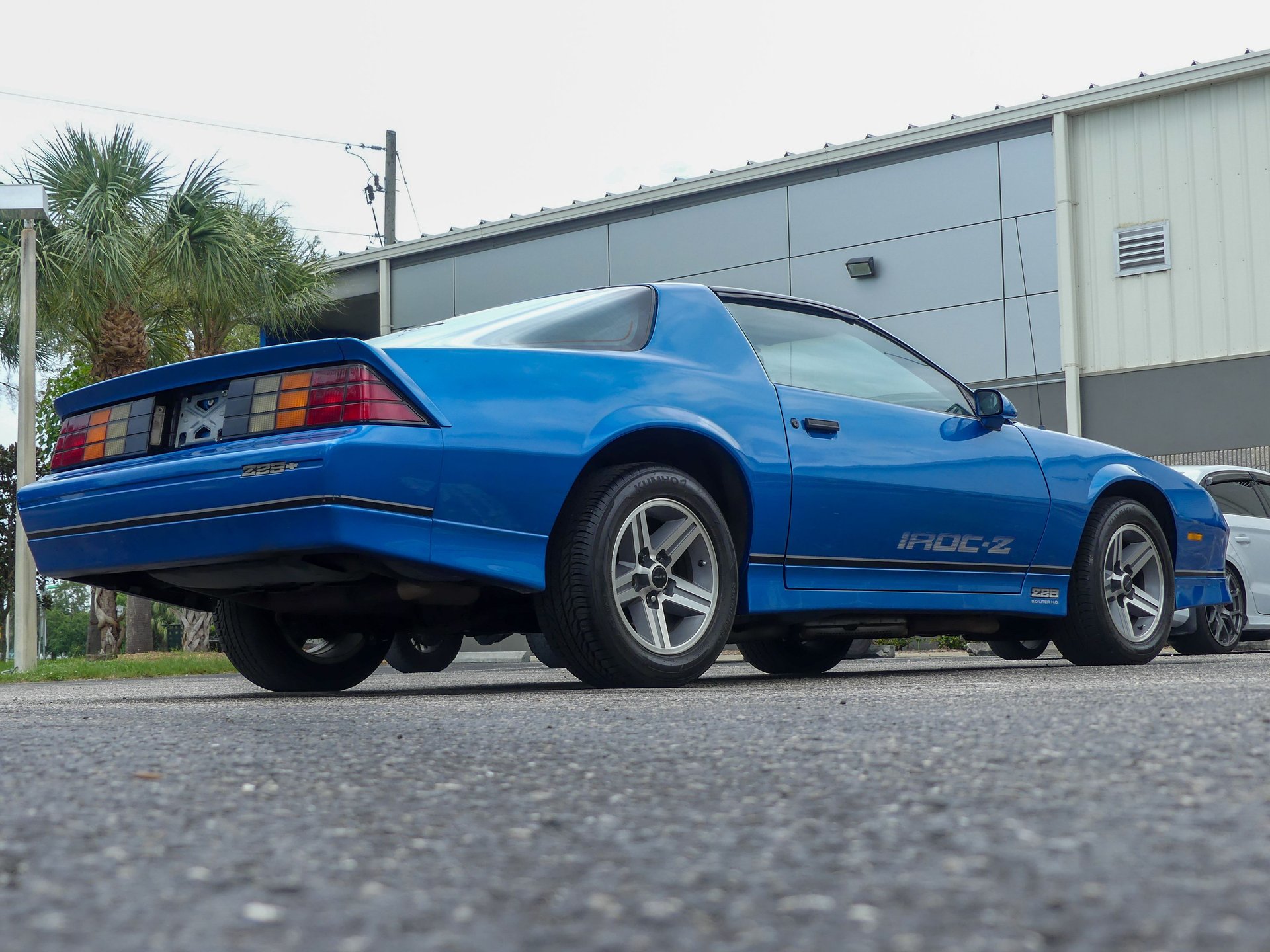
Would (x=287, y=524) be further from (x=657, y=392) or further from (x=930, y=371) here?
(x=930, y=371)

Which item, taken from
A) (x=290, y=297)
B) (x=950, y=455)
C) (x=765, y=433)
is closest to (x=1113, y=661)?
(x=950, y=455)

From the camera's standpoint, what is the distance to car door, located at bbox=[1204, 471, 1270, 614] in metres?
9.84

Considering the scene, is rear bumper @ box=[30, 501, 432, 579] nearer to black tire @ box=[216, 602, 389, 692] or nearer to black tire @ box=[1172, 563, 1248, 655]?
black tire @ box=[216, 602, 389, 692]

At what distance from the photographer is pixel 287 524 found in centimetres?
400

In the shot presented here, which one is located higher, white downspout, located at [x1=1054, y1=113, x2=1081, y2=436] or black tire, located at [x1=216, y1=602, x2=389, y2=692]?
white downspout, located at [x1=1054, y1=113, x2=1081, y2=436]

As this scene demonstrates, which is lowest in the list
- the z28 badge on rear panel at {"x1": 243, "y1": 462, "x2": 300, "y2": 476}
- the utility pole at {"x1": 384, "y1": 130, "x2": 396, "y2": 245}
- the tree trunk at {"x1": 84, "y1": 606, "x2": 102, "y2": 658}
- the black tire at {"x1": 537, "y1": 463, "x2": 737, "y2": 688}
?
the tree trunk at {"x1": 84, "y1": 606, "x2": 102, "y2": 658}

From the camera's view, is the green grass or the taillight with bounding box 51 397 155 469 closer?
the taillight with bounding box 51 397 155 469

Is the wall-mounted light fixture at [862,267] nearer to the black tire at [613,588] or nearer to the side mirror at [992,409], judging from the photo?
the side mirror at [992,409]

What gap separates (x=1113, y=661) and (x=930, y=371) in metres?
1.46

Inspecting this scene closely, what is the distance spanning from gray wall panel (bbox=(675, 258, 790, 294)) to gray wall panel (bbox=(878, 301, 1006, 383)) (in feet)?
5.44

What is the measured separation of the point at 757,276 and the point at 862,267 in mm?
1580

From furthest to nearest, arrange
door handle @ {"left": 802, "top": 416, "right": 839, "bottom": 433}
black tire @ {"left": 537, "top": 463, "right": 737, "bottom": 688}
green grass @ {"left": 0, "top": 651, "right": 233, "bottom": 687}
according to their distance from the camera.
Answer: green grass @ {"left": 0, "top": 651, "right": 233, "bottom": 687}, door handle @ {"left": 802, "top": 416, "right": 839, "bottom": 433}, black tire @ {"left": 537, "top": 463, "right": 737, "bottom": 688}

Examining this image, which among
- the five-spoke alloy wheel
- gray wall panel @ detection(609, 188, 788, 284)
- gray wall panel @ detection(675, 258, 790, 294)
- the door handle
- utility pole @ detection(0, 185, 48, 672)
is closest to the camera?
the five-spoke alloy wheel

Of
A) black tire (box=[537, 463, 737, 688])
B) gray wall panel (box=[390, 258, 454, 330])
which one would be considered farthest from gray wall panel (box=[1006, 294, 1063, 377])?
black tire (box=[537, 463, 737, 688])
